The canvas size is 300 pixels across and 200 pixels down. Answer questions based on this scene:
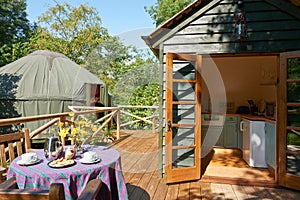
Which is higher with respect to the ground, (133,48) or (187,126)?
(133,48)

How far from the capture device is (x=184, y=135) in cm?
333

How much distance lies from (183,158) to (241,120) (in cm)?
208

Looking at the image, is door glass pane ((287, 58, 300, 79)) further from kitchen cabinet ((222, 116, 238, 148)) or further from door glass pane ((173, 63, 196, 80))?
kitchen cabinet ((222, 116, 238, 148))

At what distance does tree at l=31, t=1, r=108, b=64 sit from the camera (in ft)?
43.5

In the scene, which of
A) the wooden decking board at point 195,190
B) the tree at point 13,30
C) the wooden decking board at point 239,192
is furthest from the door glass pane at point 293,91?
the tree at point 13,30

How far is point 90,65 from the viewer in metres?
12.5

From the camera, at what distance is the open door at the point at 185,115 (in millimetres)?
3225

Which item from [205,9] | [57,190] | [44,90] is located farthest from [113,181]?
[44,90]

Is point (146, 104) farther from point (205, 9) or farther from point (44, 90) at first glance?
point (205, 9)

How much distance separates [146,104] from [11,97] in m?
4.28

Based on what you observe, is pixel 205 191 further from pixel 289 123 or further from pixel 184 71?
pixel 184 71

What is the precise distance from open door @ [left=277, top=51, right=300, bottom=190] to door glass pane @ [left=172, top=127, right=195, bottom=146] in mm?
1160

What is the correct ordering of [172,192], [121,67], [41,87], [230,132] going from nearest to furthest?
[172,192] → [230,132] → [41,87] → [121,67]

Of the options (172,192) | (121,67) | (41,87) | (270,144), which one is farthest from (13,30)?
(270,144)
